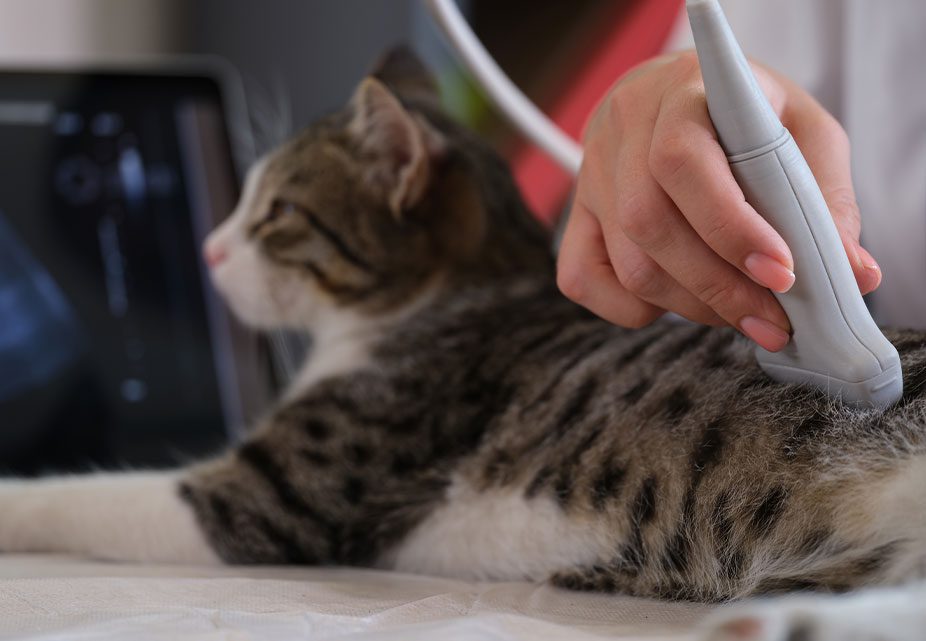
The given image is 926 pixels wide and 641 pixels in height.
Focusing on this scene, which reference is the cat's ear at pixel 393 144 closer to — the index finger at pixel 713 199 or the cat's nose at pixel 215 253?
the cat's nose at pixel 215 253

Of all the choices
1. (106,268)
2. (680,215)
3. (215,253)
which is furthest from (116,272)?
(680,215)

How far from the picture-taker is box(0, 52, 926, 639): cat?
629mm

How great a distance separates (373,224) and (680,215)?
1.69 feet

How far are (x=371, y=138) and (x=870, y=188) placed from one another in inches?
21.9

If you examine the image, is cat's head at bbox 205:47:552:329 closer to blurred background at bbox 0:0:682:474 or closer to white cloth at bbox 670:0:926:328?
blurred background at bbox 0:0:682:474

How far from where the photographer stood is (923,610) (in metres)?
0.45

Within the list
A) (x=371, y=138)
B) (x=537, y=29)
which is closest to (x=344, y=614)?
(x=371, y=138)

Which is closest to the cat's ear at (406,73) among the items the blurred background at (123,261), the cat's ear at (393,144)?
the blurred background at (123,261)

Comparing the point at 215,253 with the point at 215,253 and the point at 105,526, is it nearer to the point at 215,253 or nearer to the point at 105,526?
the point at 215,253

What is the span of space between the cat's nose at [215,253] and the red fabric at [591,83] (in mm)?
555

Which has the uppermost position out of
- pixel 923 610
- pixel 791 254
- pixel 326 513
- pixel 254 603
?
pixel 791 254

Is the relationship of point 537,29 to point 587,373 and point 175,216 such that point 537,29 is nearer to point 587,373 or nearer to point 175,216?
point 175,216

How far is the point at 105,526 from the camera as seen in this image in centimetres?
88

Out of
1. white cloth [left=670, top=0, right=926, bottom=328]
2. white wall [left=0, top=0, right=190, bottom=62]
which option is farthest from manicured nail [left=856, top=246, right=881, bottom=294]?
white wall [left=0, top=0, right=190, bottom=62]
